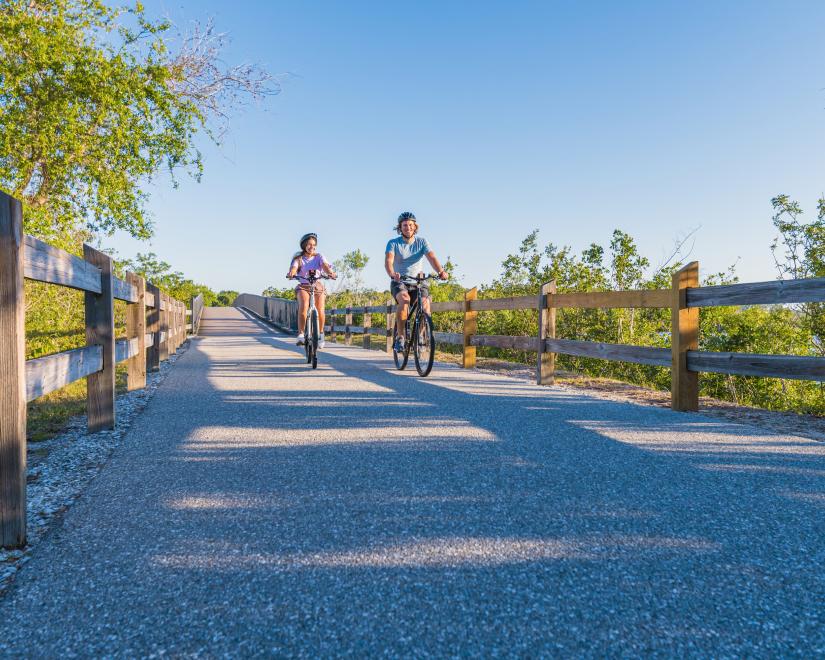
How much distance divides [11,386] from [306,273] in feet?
23.0

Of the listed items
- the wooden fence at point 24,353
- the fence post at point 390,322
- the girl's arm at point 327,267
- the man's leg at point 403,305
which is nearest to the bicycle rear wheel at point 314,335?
the girl's arm at point 327,267

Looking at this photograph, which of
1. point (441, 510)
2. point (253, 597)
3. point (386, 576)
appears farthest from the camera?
point (441, 510)

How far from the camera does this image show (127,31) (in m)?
11.9

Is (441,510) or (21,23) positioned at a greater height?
(21,23)

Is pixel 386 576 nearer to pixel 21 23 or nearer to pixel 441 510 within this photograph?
pixel 441 510

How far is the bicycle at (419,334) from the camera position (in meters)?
7.79

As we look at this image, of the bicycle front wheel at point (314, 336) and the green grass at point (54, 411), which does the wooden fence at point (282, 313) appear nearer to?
the bicycle front wheel at point (314, 336)

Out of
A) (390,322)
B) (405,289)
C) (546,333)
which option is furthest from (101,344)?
(390,322)

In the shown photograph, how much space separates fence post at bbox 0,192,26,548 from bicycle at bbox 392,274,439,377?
5599 millimetres

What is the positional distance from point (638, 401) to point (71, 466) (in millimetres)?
5060

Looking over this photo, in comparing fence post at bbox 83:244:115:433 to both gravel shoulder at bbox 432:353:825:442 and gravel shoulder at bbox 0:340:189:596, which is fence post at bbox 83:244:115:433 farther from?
gravel shoulder at bbox 432:353:825:442

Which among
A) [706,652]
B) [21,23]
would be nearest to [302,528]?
[706,652]

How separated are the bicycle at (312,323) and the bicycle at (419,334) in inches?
54.9

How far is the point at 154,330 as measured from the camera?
331 inches
